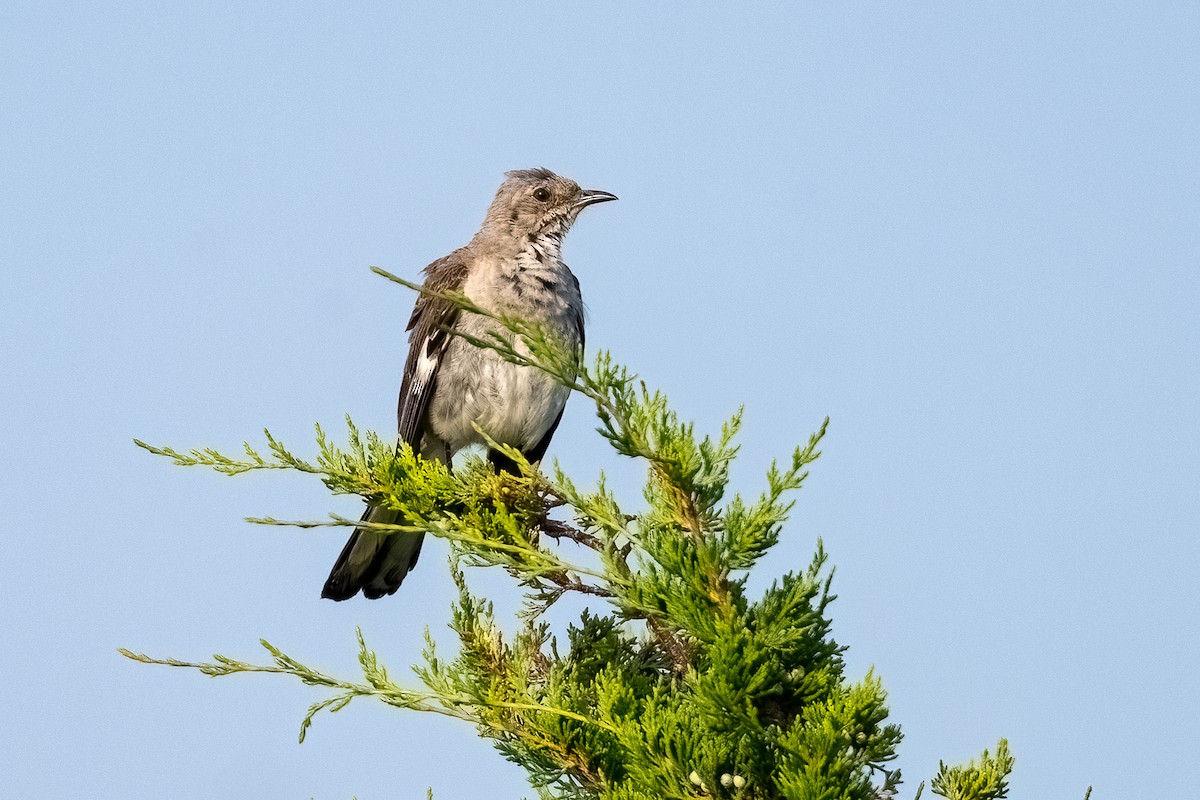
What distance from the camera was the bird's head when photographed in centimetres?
669

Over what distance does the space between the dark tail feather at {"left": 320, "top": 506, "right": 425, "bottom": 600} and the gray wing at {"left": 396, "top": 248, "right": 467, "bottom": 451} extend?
2.26ft

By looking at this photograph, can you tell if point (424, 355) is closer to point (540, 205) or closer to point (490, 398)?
point (490, 398)

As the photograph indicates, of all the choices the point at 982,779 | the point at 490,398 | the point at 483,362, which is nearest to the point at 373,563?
the point at 490,398

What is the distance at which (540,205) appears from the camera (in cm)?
678

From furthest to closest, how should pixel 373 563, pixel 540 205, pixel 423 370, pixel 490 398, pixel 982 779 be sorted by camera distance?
pixel 540 205
pixel 423 370
pixel 490 398
pixel 373 563
pixel 982 779

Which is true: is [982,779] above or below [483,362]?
below

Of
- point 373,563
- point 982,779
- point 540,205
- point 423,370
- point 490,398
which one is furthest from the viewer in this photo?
point 540,205

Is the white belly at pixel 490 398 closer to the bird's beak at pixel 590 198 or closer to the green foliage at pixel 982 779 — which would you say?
the bird's beak at pixel 590 198

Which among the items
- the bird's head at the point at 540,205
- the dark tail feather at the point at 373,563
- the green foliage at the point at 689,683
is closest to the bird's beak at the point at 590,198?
the bird's head at the point at 540,205

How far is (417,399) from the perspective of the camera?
6215mm

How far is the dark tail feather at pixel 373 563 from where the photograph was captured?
5.57 metres

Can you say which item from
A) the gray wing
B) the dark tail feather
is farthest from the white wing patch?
the dark tail feather

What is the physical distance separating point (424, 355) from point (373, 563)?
1093mm

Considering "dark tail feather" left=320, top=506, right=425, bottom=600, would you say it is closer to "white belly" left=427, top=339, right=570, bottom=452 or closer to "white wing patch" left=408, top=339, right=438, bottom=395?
"white belly" left=427, top=339, right=570, bottom=452
